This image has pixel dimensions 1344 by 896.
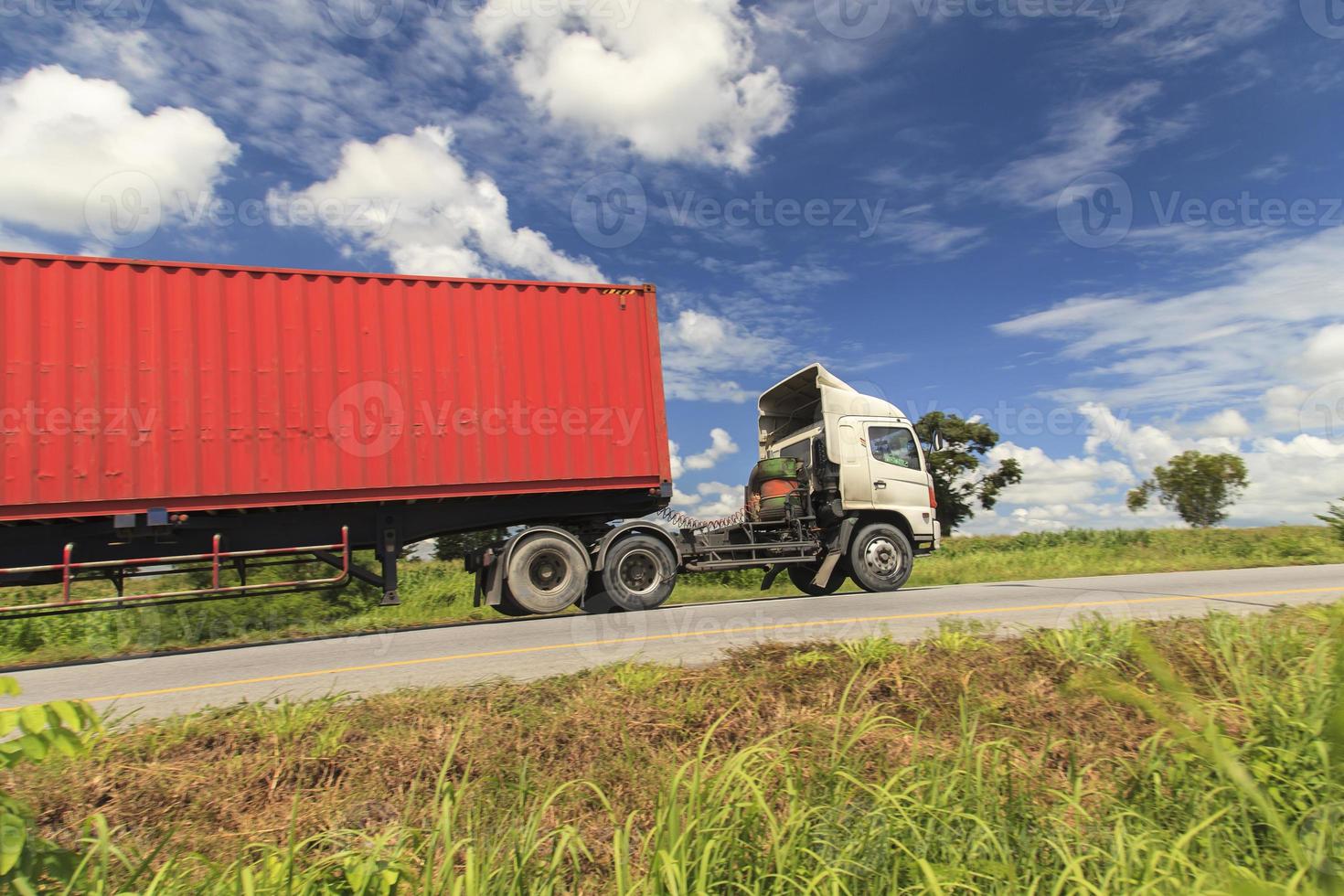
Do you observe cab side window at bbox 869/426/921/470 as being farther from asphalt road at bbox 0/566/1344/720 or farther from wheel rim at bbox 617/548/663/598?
wheel rim at bbox 617/548/663/598

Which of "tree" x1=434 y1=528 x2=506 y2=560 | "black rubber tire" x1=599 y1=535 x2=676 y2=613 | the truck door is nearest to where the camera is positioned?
"black rubber tire" x1=599 y1=535 x2=676 y2=613

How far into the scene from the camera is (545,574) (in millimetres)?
9914

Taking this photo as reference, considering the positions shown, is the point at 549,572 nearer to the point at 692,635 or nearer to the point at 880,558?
the point at 692,635

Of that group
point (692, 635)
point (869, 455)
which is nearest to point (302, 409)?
point (692, 635)

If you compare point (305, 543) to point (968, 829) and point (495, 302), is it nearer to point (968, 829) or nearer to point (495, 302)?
point (495, 302)

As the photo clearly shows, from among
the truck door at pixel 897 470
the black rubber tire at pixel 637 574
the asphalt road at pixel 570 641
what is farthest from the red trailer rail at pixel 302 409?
the truck door at pixel 897 470

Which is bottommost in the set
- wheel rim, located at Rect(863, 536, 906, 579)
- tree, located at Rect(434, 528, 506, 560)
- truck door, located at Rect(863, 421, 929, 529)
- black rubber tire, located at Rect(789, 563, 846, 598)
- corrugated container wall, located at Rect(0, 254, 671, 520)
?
black rubber tire, located at Rect(789, 563, 846, 598)

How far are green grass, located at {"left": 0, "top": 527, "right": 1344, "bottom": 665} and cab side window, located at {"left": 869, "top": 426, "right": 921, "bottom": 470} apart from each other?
352 cm

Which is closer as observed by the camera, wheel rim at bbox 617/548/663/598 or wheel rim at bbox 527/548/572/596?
wheel rim at bbox 527/548/572/596

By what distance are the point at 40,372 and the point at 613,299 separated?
6.61m

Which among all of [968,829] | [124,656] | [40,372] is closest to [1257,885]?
[968,829]

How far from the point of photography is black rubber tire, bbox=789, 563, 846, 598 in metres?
12.0

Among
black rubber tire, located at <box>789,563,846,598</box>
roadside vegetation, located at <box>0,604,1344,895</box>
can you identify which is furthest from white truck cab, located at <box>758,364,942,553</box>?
roadside vegetation, located at <box>0,604,1344,895</box>

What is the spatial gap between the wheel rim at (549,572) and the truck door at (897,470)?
474cm
